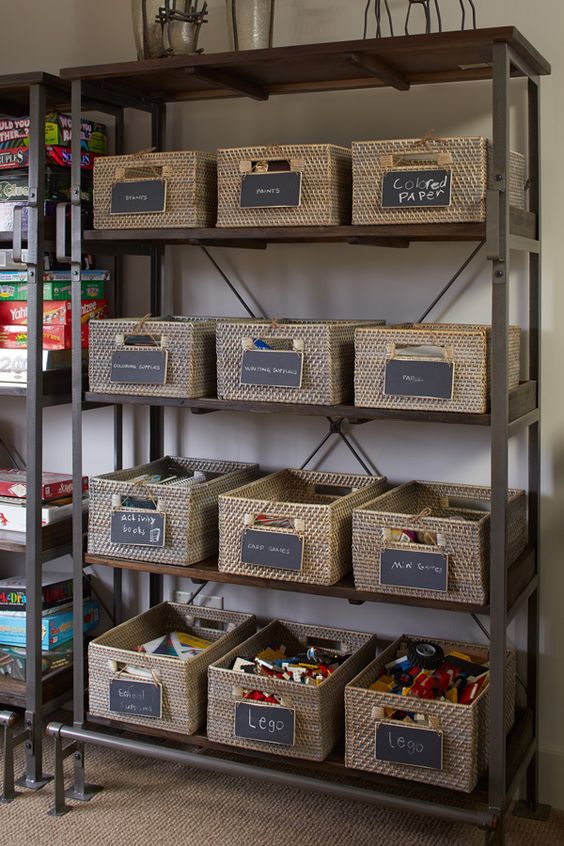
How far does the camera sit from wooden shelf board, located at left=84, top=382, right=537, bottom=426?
2.35 metres

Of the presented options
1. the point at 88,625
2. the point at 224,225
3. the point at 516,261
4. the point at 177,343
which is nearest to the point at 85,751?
the point at 88,625

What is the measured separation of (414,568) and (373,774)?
20.3 inches

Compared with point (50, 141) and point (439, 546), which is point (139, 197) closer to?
point (50, 141)

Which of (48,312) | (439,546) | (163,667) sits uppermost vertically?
(48,312)

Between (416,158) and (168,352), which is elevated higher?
(416,158)

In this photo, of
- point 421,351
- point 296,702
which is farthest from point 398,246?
point 296,702

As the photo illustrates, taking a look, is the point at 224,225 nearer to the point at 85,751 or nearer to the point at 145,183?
the point at 145,183

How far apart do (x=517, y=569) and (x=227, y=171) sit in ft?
3.96

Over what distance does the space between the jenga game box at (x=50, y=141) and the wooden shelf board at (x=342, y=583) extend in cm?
112

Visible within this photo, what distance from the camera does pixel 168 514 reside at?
266 cm

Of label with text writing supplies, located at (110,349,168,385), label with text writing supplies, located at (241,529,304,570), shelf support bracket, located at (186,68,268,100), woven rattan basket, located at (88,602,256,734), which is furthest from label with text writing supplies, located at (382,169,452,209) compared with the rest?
woven rattan basket, located at (88,602,256,734)

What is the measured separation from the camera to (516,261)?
2723 mm

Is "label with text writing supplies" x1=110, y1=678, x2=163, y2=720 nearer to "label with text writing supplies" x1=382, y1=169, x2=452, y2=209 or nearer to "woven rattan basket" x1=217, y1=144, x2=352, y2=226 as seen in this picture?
"woven rattan basket" x1=217, y1=144, x2=352, y2=226

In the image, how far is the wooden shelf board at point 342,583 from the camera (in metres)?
2.40
